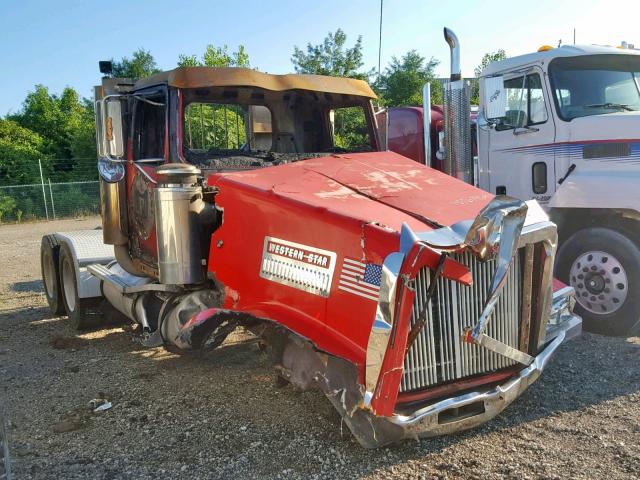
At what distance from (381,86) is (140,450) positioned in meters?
24.9

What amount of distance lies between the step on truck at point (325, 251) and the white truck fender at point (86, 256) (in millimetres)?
703

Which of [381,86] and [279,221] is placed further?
[381,86]

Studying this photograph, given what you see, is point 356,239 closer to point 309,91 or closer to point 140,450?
point 140,450

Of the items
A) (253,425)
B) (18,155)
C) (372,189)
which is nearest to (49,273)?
(253,425)

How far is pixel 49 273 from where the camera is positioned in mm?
7332

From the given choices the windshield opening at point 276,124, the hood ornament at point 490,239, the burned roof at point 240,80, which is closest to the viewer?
the hood ornament at point 490,239

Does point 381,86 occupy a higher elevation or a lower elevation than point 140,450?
higher

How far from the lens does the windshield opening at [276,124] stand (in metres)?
4.96

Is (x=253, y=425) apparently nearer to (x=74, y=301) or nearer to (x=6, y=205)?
(x=74, y=301)

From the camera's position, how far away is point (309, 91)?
5348 millimetres

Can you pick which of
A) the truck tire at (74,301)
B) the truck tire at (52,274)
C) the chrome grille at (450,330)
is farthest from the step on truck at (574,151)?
the truck tire at (52,274)

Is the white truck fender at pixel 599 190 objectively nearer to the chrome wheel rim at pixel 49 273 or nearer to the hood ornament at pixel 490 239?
the hood ornament at pixel 490 239

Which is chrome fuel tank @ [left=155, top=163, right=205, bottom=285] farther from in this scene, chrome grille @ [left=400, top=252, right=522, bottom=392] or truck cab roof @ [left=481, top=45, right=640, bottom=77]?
truck cab roof @ [left=481, top=45, right=640, bottom=77]

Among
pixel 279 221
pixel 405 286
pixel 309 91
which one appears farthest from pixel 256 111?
pixel 405 286
